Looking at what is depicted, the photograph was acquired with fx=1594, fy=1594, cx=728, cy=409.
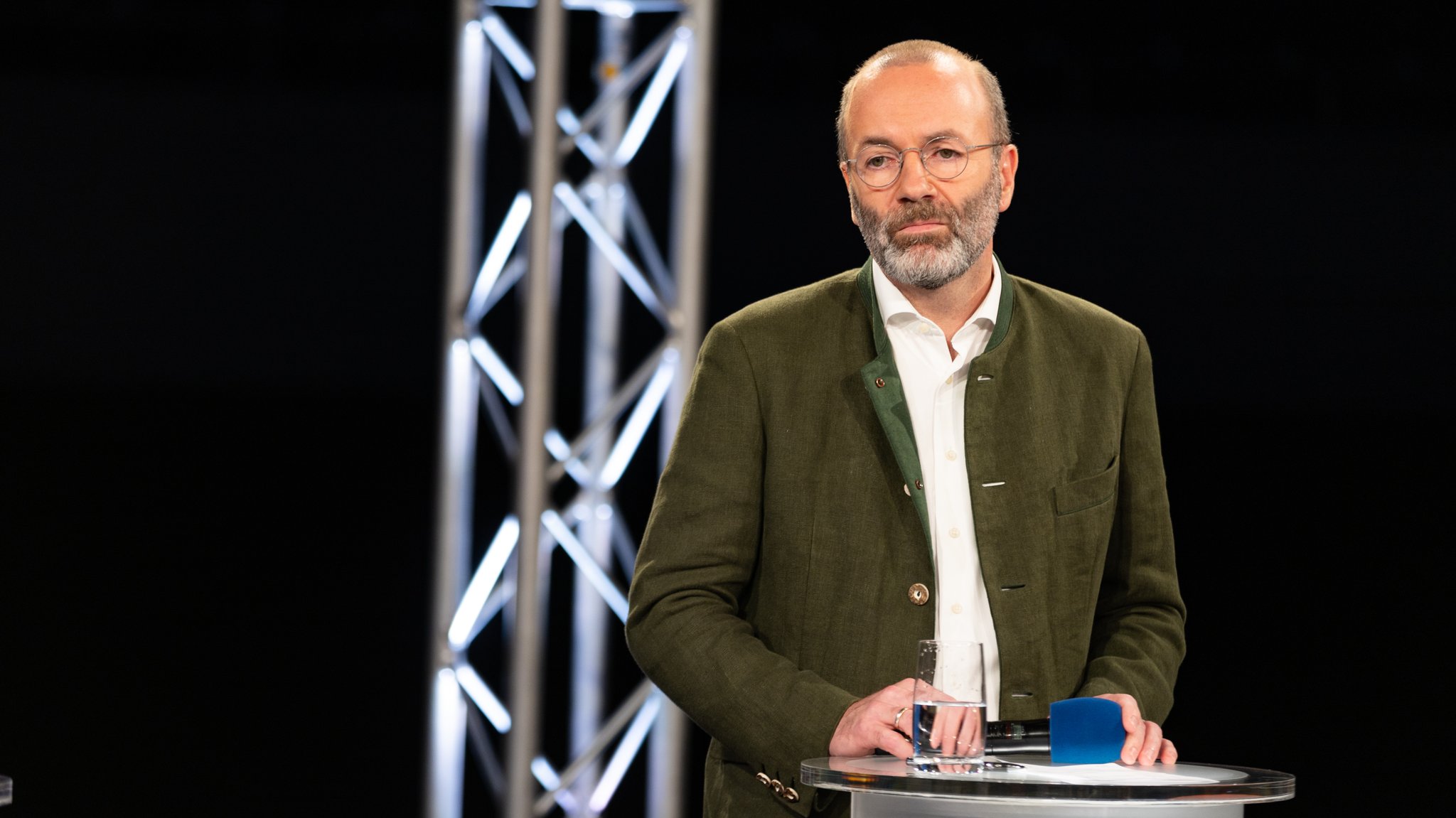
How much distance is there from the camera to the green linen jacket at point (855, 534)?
1.49 m

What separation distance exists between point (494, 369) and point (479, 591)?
17.9 inches

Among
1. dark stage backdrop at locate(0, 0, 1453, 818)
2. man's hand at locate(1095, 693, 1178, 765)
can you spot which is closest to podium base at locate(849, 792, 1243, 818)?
man's hand at locate(1095, 693, 1178, 765)

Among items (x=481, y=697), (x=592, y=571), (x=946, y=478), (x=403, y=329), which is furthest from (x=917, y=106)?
(x=403, y=329)

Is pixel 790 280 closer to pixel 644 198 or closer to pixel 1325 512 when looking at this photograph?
pixel 644 198

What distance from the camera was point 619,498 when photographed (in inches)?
224

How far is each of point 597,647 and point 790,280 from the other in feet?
8.39

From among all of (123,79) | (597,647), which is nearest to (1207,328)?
(597,647)

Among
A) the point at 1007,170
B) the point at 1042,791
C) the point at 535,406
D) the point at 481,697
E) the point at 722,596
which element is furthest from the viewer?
the point at 481,697

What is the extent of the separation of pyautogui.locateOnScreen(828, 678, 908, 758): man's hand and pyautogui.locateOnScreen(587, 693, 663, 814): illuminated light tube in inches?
78.9

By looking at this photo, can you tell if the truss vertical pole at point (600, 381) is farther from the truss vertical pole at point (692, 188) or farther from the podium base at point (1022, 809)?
the podium base at point (1022, 809)

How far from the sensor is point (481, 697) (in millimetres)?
3250

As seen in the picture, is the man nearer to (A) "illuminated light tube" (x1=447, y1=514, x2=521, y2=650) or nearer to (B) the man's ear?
(B) the man's ear

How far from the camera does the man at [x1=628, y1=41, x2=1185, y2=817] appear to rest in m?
1.50

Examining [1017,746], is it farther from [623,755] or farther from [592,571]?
[623,755]
